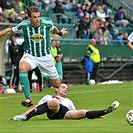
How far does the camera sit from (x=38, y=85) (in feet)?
73.1

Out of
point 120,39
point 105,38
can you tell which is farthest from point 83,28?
point 120,39

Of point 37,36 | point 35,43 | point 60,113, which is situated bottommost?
point 60,113

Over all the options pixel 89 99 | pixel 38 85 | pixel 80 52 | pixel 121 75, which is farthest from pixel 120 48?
pixel 89 99

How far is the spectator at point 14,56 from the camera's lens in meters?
Answer: 22.4

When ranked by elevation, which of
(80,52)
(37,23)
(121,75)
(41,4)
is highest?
(37,23)

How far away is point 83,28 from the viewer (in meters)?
28.5

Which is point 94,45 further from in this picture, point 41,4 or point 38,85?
point 38,85

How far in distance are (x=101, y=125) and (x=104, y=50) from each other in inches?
768

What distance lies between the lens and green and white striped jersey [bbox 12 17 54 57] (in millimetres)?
14062

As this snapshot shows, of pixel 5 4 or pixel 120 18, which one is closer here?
pixel 5 4

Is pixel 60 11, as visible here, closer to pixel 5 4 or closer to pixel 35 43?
pixel 5 4

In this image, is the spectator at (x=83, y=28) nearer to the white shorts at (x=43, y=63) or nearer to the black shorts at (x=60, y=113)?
the white shorts at (x=43, y=63)

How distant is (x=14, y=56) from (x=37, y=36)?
8429 millimetres

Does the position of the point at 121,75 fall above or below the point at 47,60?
below
